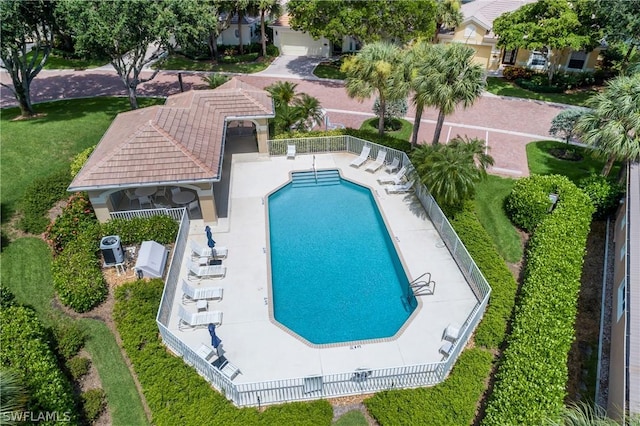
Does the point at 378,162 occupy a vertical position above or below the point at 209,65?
below

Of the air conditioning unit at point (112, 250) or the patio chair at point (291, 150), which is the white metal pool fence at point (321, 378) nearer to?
the air conditioning unit at point (112, 250)

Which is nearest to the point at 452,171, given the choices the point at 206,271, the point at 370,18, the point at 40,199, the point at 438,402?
the point at 438,402

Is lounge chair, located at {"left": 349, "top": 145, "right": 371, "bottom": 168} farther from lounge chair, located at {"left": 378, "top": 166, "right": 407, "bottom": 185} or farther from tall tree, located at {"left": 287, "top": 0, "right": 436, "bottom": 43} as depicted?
tall tree, located at {"left": 287, "top": 0, "right": 436, "bottom": 43}

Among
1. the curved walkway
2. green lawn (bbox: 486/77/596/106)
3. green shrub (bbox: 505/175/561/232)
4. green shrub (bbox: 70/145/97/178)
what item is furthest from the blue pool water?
green lawn (bbox: 486/77/596/106)

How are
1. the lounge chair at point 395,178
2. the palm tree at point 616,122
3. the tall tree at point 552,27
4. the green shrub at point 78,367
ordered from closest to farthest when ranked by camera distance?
the green shrub at point 78,367 < the palm tree at point 616,122 < the lounge chair at point 395,178 < the tall tree at point 552,27

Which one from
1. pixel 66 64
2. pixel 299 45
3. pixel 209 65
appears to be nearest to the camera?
pixel 66 64

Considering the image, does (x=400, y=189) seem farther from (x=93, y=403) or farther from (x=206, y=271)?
(x=93, y=403)

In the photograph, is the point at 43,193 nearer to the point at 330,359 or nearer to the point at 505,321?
the point at 330,359

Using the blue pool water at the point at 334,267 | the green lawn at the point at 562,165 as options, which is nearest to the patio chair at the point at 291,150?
the blue pool water at the point at 334,267
